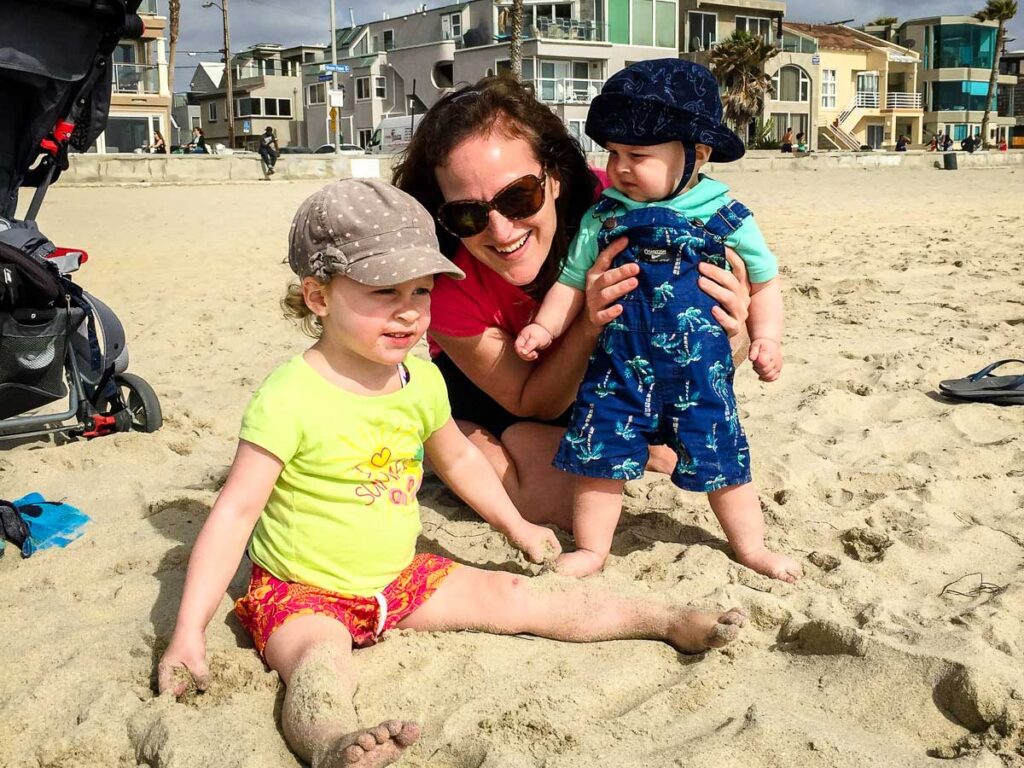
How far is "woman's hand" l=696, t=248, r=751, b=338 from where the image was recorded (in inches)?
110

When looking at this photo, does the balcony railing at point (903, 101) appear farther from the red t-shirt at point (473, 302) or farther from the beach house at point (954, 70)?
the red t-shirt at point (473, 302)

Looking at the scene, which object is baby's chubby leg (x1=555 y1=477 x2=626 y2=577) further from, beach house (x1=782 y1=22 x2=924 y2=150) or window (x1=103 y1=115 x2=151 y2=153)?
beach house (x1=782 y1=22 x2=924 y2=150)

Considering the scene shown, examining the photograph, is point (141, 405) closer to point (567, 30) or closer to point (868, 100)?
point (567, 30)

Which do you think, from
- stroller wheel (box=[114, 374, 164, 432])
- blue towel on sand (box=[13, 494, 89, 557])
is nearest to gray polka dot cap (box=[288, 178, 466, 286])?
blue towel on sand (box=[13, 494, 89, 557])

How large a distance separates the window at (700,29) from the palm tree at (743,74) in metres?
3.84

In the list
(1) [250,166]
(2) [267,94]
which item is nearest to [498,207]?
(1) [250,166]

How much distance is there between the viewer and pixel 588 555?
9.22ft

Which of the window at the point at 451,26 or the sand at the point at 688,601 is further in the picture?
the window at the point at 451,26

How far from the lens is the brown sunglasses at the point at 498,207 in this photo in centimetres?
289

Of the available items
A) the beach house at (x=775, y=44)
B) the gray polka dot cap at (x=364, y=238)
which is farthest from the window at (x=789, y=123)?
the gray polka dot cap at (x=364, y=238)

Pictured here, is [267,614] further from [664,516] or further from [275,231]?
[275,231]

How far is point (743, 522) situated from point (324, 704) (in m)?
1.37

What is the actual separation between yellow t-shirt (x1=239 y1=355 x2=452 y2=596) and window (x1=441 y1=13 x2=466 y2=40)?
4692 centimetres

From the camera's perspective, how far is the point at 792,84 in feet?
162
